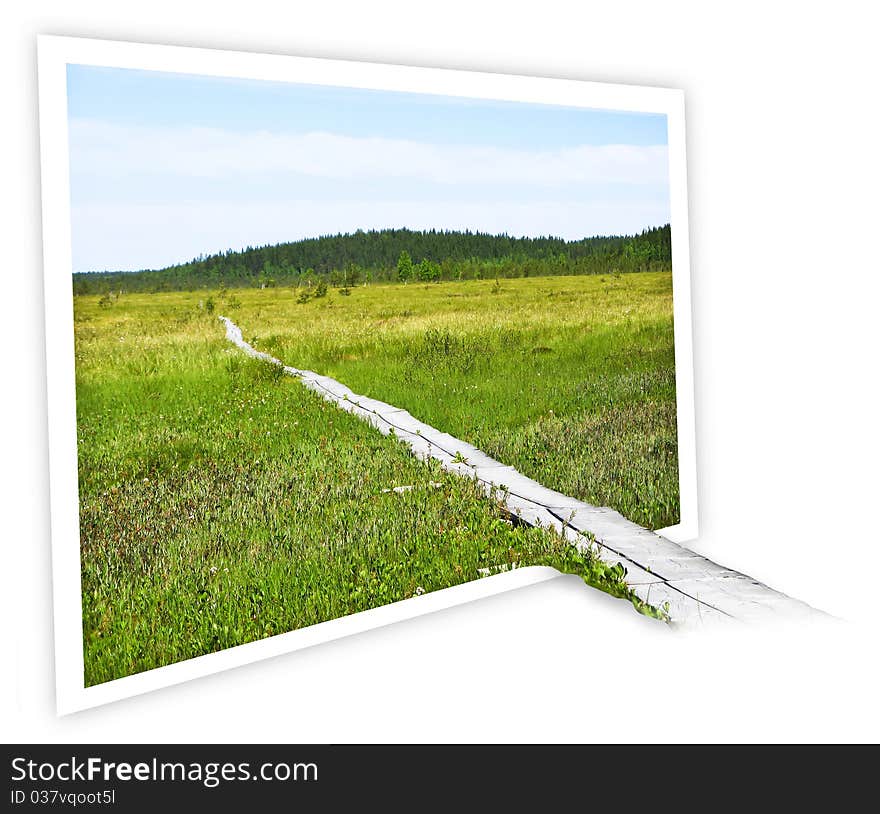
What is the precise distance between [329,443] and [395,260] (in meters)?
1.17

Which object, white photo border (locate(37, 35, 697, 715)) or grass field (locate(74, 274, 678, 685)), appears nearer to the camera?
white photo border (locate(37, 35, 697, 715))

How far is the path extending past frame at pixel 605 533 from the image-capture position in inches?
225

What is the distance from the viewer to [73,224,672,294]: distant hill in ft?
18.0

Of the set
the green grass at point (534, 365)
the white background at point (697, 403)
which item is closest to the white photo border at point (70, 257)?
the white background at point (697, 403)

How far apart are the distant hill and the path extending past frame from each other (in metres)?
0.36

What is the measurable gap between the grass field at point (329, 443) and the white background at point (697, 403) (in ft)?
0.92

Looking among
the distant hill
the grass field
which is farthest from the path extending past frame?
the distant hill

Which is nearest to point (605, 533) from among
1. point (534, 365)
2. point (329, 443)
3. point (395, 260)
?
point (534, 365)

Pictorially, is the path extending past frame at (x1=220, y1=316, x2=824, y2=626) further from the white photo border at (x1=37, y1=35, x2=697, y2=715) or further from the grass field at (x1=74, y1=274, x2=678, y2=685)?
the white photo border at (x1=37, y1=35, x2=697, y2=715)

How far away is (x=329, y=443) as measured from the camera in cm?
605

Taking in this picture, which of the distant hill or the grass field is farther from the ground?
the distant hill

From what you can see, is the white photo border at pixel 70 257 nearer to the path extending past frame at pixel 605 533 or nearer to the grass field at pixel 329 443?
the grass field at pixel 329 443

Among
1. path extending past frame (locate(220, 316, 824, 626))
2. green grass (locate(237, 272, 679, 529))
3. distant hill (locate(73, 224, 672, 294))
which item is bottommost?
path extending past frame (locate(220, 316, 824, 626))

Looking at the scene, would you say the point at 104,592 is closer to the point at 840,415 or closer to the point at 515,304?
the point at 515,304
